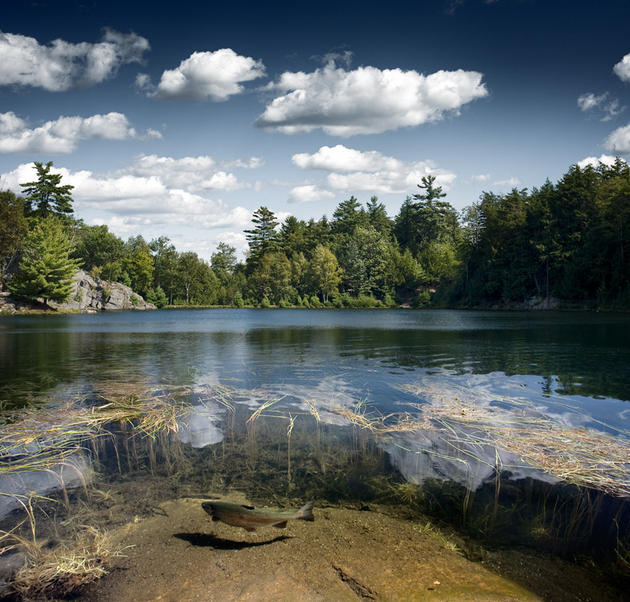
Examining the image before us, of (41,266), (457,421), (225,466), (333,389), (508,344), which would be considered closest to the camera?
(225,466)

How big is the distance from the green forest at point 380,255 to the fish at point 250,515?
64.6 m

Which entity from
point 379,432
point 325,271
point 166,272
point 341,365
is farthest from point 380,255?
A: point 379,432

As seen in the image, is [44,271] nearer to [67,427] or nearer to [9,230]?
[9,230]

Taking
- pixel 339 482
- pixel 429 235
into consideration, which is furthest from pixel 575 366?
pixel 429 235

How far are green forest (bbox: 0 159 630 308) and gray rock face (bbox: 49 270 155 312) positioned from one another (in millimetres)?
3532

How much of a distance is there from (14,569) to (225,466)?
284 centimetres

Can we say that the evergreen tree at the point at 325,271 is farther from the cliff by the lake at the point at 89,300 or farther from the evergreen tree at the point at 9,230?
the evergreen tree at the point at 9,230

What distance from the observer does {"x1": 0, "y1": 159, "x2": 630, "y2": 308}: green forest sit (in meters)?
60.9

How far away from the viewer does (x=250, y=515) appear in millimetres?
4492

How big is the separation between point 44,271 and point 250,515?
6732cm

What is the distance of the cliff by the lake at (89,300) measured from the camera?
200 feet

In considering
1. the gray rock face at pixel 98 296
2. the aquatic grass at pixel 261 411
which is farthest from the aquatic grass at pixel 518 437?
the gray rock face at pixel 98 296

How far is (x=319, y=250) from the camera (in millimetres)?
102625

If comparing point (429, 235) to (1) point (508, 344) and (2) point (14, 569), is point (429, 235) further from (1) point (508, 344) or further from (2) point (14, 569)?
(2) point (14, 569)
